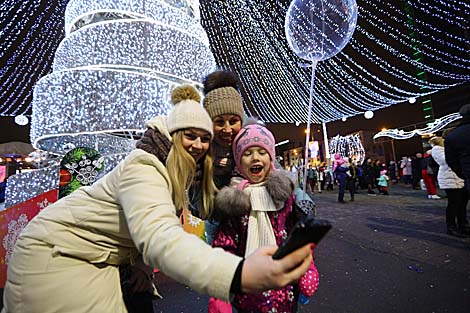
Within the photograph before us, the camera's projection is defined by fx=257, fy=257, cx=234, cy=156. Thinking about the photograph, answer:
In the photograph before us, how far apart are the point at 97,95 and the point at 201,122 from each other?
3.60m

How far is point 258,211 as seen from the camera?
1482 millimetres

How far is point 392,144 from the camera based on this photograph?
24266mm

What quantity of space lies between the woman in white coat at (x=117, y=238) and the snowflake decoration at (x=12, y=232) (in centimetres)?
273

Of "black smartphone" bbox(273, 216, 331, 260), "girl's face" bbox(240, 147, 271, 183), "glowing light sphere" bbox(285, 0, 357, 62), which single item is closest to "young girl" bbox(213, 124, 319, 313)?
"girl's face" bbox(240, 147, 271, 183)

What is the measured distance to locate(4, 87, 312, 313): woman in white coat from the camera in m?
0.67

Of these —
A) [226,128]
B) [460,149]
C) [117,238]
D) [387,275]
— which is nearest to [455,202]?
[460,149]

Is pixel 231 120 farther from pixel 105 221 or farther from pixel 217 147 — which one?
pixel 105 221

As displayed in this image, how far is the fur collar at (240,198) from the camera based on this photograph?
1416 millimetres

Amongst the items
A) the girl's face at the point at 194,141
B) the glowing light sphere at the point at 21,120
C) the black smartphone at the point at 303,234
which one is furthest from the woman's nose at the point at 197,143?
the glowing light sphere at the point at 21,120

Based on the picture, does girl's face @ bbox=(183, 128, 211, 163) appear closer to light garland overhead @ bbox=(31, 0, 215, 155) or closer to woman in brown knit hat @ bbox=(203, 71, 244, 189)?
woman in brown knit hat @ bbox=(203, 71, 244, 189)

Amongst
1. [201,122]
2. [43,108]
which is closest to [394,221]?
[201,122]

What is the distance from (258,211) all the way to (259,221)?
0.06m

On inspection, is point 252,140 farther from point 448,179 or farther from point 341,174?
point 341,174

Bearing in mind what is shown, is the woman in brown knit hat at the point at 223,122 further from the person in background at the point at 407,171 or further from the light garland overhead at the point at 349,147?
the light garland overhead at the point at 349,147
